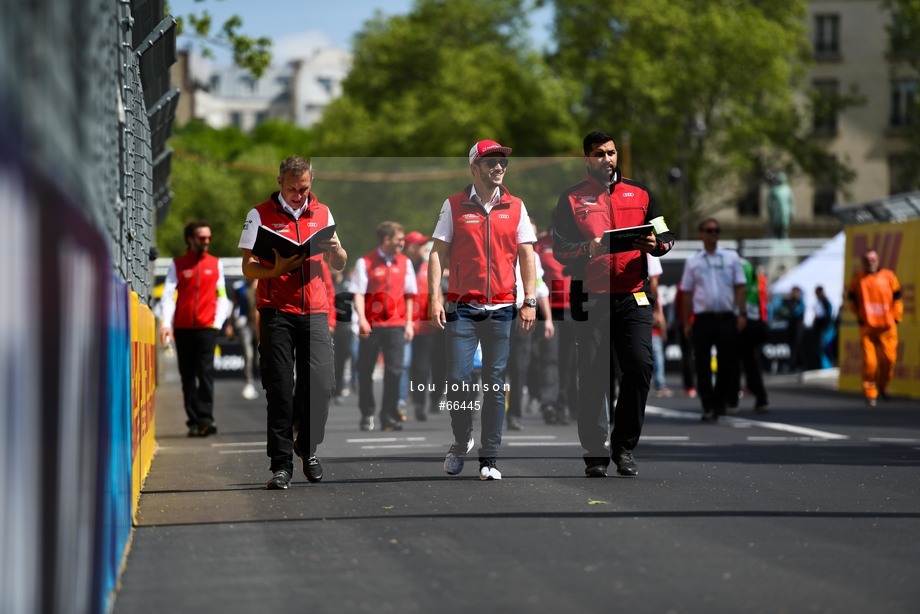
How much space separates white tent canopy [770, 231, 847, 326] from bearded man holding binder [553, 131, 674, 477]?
28019 millimetres

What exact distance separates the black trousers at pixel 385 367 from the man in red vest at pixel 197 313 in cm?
163

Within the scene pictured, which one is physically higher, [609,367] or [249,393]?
[609,367]

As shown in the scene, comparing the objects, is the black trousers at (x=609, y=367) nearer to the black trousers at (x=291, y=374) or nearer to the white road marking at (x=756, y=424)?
the black trousers at (x=291, y=374)

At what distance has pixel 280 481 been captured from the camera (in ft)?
32.6

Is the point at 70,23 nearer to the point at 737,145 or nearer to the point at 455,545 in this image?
the point at 455,545

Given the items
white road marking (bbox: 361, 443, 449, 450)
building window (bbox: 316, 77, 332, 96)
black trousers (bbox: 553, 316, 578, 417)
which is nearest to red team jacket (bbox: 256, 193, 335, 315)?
white road marking (bbox: 361, 443, 449, 450)

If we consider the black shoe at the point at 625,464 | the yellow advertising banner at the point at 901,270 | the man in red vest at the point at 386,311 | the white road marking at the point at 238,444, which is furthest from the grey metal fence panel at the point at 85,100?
the yellow advertising banner at the point at 901,270

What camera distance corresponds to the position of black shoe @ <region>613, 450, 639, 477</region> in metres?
10.4

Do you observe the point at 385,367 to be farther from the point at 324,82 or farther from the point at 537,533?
the point at 324,82

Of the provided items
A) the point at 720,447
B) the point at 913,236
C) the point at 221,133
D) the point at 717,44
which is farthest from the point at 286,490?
the point at 221,133

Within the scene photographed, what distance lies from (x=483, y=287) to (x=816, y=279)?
1148 inches

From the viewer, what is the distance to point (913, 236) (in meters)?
22.8

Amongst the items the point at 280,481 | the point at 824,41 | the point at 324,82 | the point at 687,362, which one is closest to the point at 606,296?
the point at 280,481

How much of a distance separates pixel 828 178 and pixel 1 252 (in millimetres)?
66647
